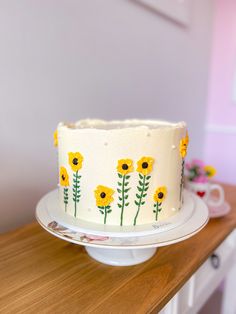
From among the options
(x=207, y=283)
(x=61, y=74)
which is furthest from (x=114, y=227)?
(x=61, y=74)

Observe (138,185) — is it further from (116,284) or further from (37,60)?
(37,60)

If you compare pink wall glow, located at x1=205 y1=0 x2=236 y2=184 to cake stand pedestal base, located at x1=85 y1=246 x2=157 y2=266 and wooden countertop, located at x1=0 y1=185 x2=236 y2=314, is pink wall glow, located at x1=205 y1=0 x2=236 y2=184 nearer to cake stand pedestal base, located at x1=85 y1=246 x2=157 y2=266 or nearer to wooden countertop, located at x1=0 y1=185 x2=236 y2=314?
wooden countertop, located at x1=0 y1=185 x2=236 y2=314

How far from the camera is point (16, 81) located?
72 cm

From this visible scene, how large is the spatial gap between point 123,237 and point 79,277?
113 millimetres

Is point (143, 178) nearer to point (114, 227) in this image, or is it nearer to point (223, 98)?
point (114, 227)

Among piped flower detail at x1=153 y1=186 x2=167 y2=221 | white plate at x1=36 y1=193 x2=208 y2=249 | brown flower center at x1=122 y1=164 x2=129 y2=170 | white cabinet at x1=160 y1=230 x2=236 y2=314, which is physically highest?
brown flower center at x1=122 y1=164 x2=129 y2=170

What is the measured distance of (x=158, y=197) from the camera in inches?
20.7

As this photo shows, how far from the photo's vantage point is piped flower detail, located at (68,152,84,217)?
518 millimetres

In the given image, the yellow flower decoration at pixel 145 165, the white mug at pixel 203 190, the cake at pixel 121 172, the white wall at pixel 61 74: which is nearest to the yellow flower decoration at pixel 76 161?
the cake at pixel 121 172

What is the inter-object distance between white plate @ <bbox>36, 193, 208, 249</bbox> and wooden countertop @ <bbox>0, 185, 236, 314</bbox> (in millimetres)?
83

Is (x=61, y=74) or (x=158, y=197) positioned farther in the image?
(x=61, y=74)

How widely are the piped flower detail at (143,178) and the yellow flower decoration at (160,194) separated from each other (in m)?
0.02

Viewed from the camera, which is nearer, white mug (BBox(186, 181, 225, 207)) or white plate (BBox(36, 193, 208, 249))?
white plate (BBox(36, 193, 208, 249))

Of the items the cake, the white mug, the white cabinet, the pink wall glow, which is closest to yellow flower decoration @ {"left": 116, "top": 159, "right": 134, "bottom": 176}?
the cake
